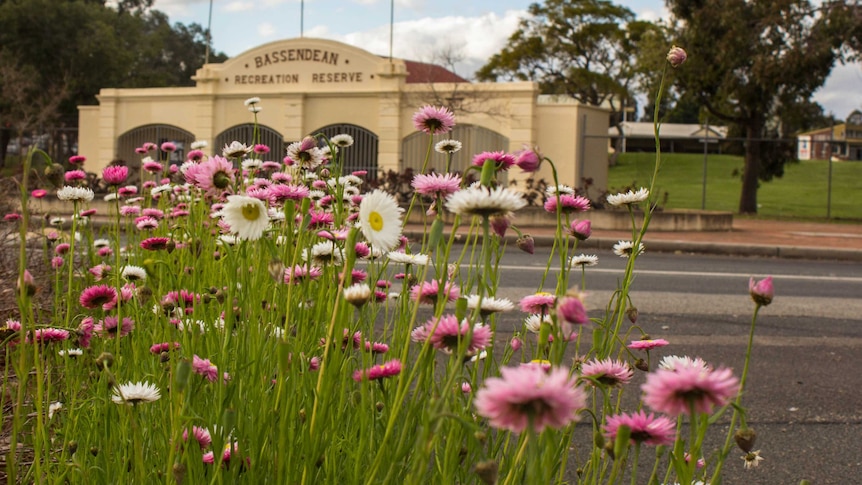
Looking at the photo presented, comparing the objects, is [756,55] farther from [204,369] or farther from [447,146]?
[204,369]

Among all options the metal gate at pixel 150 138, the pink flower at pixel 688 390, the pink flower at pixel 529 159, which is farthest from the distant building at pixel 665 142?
the pink flower at pixel 688 390

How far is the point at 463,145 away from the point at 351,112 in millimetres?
3164

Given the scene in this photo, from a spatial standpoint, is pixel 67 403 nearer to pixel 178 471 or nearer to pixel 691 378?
pixel 178 471

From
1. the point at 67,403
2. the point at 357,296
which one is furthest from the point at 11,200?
the point at 357,296

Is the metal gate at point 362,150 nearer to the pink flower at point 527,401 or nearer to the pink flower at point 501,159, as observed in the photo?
the pink flower at point 501,159

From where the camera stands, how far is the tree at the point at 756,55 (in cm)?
2138

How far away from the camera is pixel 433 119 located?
2301mm

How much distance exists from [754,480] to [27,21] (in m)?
38.8

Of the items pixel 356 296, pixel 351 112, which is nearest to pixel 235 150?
pixel 356 296

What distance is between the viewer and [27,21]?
1471 inches

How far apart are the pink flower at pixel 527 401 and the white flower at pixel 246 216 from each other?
37.1 inches

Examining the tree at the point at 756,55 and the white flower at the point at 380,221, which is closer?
the white flower at the point at 380,221

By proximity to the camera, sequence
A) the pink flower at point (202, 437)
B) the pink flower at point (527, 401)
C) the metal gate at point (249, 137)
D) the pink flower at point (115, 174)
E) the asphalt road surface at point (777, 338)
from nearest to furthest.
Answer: the pink flower at point (527, 401)
the pink flower at point (202, 437)
the pink flower at point (115, 174)
the asphalt road surface at point (777, 338)
the metal gate at point (249, 137)

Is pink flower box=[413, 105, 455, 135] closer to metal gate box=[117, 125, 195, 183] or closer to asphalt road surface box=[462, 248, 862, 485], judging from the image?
asphalt road surface box=[462, 248, 862, 485]
